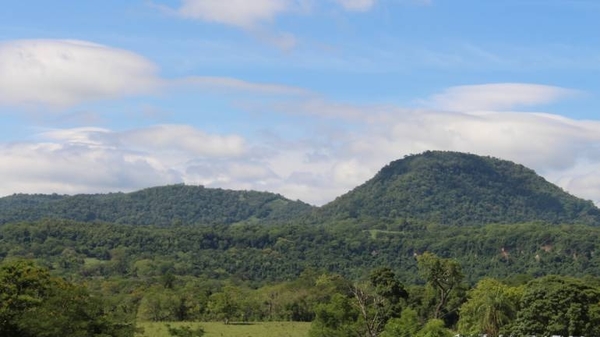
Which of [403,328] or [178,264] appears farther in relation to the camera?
[178,264]

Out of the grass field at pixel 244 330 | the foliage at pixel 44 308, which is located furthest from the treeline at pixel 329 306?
the grass field at pixel 244 330

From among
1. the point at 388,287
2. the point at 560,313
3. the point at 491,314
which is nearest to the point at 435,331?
the point at 560,313

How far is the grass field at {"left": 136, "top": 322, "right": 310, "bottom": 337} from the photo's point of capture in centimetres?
7950

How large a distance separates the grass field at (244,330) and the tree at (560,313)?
2177 cm

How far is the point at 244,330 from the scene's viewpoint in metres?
86.6

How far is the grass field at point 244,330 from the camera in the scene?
→ 7950cm

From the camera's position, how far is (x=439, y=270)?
8488 cm

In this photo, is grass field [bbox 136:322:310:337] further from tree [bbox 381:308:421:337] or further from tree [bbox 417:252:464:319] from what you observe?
tree [bbox 381:308:421:337]

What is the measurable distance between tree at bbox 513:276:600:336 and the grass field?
71.4ft

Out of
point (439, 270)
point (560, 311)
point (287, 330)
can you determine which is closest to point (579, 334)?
point (560, 311)

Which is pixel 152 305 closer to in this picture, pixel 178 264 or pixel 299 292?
pixel 299 292

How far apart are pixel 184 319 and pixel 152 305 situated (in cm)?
525

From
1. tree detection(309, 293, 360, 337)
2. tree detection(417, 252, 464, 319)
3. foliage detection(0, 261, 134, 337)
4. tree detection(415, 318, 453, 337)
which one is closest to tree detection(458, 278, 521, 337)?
tree detection(417, 252, 464, 319)

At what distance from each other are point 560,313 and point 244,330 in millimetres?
34101
